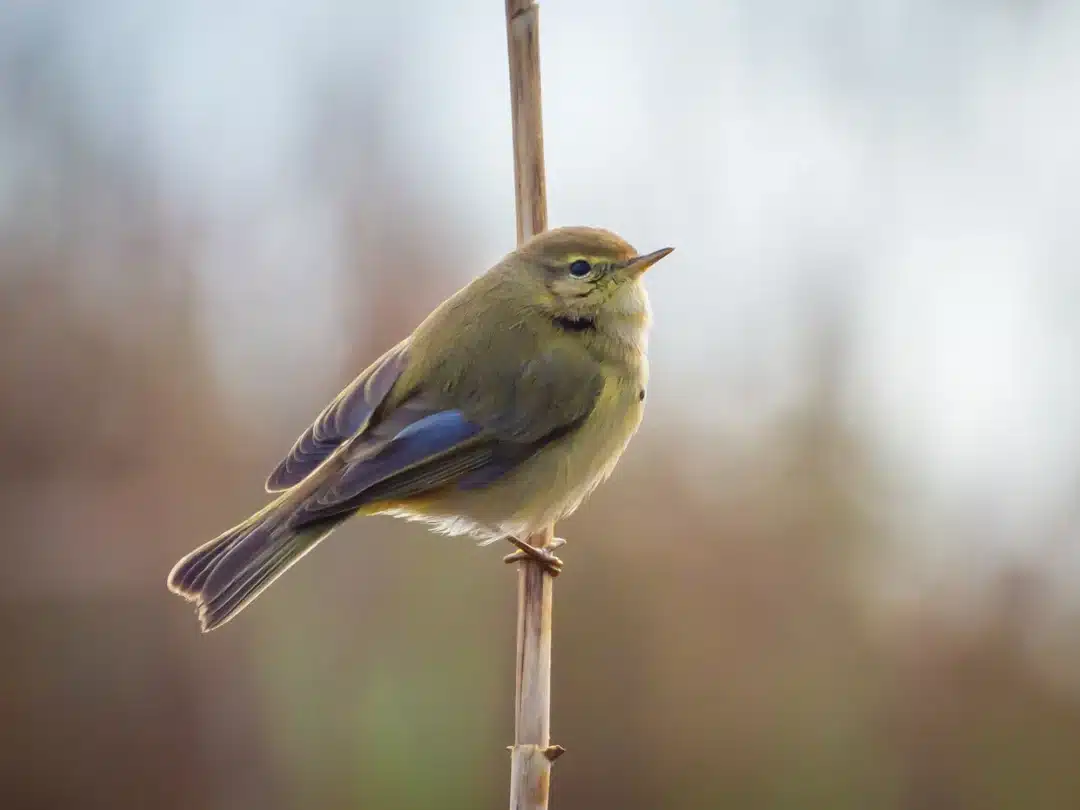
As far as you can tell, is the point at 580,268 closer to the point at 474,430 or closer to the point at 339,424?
the point at 474,430

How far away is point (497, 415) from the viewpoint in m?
2.51

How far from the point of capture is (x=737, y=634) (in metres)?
5.96

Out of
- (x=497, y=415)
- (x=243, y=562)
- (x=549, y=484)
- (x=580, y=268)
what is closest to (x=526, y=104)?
(x=580, y=268)

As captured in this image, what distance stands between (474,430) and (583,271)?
47 centimetres

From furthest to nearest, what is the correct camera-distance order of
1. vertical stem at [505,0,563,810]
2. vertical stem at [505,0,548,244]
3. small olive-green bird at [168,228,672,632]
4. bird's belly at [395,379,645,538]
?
1. bird's belly at [395,379,645,538]
2. small olive-green bird at [168,228,672,632]
3. vertical stem at [505,0,548,244]
4. vertical stem at [505,0,563,810]

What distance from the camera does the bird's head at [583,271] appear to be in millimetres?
2602

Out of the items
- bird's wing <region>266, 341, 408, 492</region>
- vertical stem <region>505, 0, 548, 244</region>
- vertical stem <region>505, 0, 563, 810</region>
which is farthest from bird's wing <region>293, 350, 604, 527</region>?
vertical stem <region>505, 0, 548, 244</region>

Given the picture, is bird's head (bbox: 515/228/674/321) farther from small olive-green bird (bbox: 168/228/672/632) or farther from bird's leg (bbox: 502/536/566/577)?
bird's leg (bbox: 502/536/566/577)

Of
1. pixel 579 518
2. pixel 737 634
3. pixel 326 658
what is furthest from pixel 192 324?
pixel 737 634

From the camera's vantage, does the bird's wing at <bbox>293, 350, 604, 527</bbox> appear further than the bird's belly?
No

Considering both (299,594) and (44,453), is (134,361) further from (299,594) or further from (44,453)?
(299,594)

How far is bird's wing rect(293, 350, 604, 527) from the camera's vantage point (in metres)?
2.43

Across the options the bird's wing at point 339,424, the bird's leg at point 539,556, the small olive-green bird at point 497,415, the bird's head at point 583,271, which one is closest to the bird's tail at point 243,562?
the small olive-green bird at point 497,415

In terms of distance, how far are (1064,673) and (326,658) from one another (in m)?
3.89
